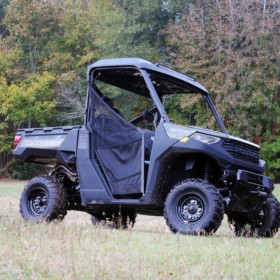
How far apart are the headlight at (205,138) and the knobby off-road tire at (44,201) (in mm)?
2340

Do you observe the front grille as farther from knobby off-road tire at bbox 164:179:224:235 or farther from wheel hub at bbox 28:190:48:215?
wheel hub at bbox 28:190:48:215

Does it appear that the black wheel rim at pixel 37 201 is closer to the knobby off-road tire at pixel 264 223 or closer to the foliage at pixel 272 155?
the knobby off-road tire at pixel 264 223

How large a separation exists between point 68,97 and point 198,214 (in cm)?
3444

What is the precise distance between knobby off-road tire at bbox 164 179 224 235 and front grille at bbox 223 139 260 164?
55 cm

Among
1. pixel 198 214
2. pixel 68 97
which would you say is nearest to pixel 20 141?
pixel 198 214

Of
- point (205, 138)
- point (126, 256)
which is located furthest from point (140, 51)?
point (126, 256)

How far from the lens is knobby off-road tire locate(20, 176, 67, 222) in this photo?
9.30m

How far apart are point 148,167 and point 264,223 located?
2033 mm

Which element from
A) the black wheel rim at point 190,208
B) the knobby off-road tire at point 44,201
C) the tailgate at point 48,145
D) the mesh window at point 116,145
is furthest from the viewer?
the tailgate at point 48,145

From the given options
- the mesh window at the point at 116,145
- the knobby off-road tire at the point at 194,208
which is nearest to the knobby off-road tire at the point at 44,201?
the mesh window at the point at 116,145

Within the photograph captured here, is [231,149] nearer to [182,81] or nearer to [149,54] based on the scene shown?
[182,81]

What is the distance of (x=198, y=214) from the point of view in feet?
26.9

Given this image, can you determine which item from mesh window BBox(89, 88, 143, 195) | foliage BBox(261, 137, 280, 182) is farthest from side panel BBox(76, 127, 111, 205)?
foliage BBox(261, 137, 280, 182)

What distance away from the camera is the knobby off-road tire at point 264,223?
940cm
